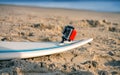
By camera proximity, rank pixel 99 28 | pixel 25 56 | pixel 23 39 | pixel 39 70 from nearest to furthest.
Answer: pixel 39 70
pixel 25 56
pixel 23 39
pixel 99 28

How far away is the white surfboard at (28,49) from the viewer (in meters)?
5.06

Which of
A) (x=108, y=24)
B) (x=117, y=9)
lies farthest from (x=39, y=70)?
(x=117, y=9)

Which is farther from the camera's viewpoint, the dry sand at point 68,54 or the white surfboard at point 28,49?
the white surfboard at point 28,49

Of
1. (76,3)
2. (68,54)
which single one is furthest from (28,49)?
(76,3)

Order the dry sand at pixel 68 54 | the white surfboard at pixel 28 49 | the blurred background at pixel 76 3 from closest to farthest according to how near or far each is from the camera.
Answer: the dry sand at pixel 68 54 < the white surfboard at pixel 28 49 < the blurred background at pixel 76 3

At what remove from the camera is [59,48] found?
570cm

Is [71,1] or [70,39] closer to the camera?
[70,39]

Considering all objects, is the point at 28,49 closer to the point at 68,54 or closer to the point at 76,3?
the point at 68,54

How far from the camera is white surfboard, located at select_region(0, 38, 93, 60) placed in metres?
5.06

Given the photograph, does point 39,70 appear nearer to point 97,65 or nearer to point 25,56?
point 25,56

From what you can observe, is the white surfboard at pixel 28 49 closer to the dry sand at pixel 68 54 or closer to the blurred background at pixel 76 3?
the dry sand at pixel 68 54

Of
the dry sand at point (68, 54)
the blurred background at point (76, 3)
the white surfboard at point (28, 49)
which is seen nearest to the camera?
the dry sand at point (68, 54)

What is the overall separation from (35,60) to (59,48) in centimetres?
58

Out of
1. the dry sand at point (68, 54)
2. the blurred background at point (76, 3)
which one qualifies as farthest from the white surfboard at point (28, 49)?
the blurred background at point (76, 3)
